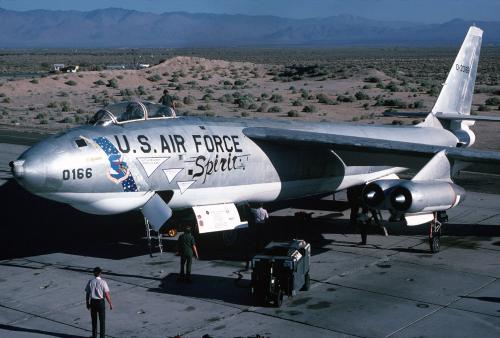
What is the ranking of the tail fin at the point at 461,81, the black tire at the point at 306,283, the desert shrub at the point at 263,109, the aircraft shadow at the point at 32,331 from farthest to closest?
the desert shrub at the point at 263,109 → the tail fin at the point at 461,81 → the black tire at the point at 306,283 → the aircraft shadow at the point at 32,331

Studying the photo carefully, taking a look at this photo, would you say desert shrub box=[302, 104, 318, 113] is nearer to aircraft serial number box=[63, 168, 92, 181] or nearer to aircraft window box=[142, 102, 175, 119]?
aircraft window box=[142, 102, 175, 119]

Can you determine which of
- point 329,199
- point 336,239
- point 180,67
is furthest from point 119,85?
point 336,239

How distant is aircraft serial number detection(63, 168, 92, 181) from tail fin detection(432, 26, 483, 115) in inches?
564

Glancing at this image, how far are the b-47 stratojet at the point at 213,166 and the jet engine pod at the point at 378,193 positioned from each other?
0.03m

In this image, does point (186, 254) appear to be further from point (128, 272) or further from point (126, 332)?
point (126, 332)

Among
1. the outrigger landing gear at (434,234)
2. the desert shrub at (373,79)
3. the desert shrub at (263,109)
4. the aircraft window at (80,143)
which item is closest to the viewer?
the aircraft window at (80,143)

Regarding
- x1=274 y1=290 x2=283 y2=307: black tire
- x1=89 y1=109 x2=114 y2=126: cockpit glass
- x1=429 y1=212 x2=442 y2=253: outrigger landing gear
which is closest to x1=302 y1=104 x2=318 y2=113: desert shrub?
x1=429 y1=212 x2=442 y2=253: outrigger landing gear

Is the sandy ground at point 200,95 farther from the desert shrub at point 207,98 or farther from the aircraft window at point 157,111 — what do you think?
the aircraft window at point 157,111

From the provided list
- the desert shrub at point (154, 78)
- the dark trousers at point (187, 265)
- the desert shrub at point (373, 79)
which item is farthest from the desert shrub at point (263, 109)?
the dark trousers at point (187, 265)

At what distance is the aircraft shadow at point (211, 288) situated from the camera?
1514 centimetres

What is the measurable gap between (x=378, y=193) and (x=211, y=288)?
17.1ft

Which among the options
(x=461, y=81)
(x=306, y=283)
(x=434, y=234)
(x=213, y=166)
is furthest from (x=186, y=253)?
(x=461, y=81)

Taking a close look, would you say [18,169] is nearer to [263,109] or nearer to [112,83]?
[263,109]

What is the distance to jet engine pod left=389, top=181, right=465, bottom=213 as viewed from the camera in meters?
17.4
